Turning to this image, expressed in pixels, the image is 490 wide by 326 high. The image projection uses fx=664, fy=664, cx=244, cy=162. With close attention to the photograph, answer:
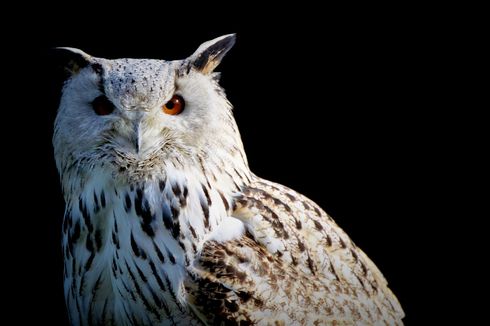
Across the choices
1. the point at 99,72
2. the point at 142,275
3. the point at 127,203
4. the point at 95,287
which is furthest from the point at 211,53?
the point at 95,287

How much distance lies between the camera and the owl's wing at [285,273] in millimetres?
2248

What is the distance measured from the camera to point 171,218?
233 centimetres

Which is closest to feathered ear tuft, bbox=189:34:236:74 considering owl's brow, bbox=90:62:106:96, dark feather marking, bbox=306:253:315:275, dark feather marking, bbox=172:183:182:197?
owl's brow, bbox=90:62:106:96

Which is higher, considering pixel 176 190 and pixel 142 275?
pixel 176 190

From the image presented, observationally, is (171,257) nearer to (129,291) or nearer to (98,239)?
(129,291)

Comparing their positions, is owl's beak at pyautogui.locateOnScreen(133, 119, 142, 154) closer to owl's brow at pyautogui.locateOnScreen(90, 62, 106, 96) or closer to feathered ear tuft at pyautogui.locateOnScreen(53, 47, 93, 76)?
owl's brow at pyautogui.locateOnScreen(90, 62, 106, 96)

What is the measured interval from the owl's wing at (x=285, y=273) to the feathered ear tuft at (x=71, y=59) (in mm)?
767

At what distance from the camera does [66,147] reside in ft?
7.92

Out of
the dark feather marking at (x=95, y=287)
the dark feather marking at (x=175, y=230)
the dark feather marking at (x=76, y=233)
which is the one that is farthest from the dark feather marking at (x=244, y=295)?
the dark feather marking at (x=76, y=233)

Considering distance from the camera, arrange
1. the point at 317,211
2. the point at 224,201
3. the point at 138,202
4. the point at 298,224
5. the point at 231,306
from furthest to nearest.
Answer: the point at 317,211, the point at 298,224, the point at 224,201, the point at 138,202, the point at 231,306

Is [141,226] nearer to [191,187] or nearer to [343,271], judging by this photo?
[191,187]

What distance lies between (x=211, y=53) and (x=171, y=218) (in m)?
0.66

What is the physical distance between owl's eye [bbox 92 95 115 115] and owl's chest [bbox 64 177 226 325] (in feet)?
0.88

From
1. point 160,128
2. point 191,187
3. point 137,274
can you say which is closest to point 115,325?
point 137,274
